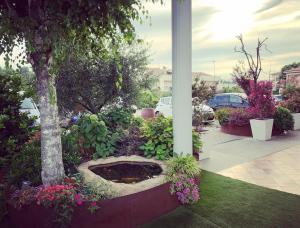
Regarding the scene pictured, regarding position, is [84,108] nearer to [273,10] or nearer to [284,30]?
[273,10]

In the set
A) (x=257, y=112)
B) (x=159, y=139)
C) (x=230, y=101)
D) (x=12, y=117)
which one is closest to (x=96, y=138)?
(x=159, y=139)

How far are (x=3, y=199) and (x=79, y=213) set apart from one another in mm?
1251

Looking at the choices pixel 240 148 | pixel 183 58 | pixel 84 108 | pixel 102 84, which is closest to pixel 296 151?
pixel 240 148

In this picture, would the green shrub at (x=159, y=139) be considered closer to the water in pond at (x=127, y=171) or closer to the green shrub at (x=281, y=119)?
the water in pond at (x=127, y=171)

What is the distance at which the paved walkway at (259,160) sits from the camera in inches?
190

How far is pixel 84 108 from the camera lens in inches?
309

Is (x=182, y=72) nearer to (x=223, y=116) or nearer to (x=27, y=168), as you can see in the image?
(x=27, y=168)

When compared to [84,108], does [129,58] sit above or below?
above

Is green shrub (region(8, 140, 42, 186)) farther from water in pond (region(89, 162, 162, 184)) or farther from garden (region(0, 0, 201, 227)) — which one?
water in pond (region(89, 162, 162, 184))

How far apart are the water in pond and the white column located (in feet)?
1.82

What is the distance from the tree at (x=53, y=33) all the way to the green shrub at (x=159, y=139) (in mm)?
1786

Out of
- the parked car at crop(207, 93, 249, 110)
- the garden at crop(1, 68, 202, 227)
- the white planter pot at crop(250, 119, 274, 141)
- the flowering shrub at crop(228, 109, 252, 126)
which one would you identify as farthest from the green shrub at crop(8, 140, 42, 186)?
the parked car at crop(207, 93, 249, 110)

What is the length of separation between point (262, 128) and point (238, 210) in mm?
5325

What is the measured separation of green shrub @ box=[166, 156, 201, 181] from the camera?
3.75 meters
